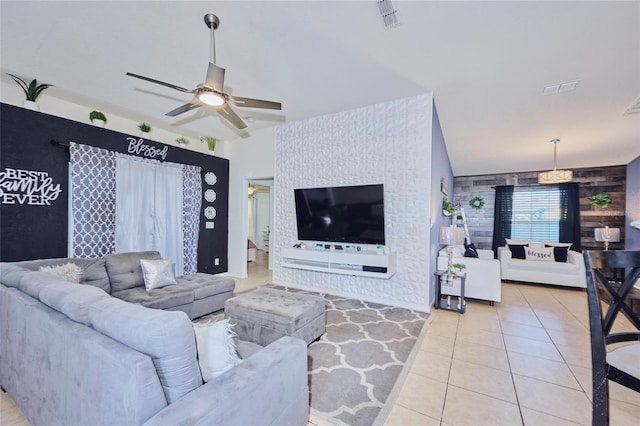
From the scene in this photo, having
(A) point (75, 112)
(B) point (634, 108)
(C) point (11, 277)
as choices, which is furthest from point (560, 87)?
(A) point (75, 112)

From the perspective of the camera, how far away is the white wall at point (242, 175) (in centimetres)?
524

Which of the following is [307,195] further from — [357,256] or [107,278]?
[107,278]

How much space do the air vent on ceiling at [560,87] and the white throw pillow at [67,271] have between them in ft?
18.2

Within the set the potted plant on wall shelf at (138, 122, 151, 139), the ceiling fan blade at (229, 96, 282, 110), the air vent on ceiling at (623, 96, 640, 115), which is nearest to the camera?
the ceiling fan blade at (229, 96, 282, 110)

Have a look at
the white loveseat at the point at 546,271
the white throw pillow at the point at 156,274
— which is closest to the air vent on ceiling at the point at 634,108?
the white loveseat at the point at 546,271

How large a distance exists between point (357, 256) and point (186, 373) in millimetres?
2859

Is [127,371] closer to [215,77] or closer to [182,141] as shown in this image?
[215,77]

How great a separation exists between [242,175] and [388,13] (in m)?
4.20

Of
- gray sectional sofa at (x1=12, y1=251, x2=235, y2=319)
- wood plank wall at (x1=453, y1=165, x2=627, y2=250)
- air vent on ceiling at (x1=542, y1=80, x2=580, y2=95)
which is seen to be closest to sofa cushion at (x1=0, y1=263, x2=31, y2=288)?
gray sectional sofa at (x1=12, y1=251, x2=235, y2=319)

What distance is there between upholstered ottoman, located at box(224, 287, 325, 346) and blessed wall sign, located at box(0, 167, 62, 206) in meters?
2.89

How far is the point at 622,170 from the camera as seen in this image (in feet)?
19.2

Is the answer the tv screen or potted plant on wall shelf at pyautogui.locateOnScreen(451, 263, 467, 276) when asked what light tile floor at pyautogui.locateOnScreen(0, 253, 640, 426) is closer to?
potted plant on wall shelf at pyautogui.locateOnScreen(451, 263, 467, 276)

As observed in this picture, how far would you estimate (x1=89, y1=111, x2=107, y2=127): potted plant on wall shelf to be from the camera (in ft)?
12.5

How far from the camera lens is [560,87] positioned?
119 inches
